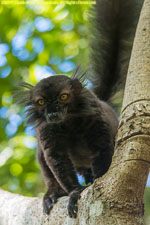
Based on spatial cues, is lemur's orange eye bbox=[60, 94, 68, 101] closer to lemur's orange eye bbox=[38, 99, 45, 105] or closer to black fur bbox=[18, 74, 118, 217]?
black fur bbox=[18, 74, 118, 217]

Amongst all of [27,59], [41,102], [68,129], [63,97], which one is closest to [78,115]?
[68,129]

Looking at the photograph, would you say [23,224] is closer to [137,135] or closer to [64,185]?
[64,185]

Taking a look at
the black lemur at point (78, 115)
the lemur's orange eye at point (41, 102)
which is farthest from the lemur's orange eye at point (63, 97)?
the lemur's orange eye at point (41, 102)

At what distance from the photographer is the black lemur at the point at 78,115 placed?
13.4ft

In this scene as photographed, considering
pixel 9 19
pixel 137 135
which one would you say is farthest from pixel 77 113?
pixel 9 19

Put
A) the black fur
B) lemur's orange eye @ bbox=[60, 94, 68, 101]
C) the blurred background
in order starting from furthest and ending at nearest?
the blurred background
lemur's orange eye @ bbox=[60, 94, 68, 101]
the black fur

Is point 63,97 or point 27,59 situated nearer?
point 63,97

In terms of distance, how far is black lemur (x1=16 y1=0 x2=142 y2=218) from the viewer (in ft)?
13.4

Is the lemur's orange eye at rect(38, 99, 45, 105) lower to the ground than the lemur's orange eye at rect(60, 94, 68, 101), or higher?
lower

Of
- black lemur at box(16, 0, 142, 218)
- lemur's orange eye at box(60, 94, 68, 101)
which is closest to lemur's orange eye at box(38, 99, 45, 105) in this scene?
black lemur at box(16, 0, 142, 218)

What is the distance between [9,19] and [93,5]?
9.91 feet

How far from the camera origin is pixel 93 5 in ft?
15.4

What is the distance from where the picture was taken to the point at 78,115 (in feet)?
14.5

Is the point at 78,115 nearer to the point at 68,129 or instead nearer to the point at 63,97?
the point at 68,129
